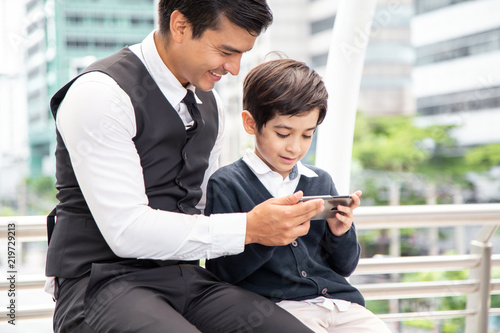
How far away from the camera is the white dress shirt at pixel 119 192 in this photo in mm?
1171

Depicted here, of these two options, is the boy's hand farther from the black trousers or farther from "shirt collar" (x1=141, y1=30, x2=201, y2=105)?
"shirt collar" (x1=141, y1=30, x2=201, y2=105)

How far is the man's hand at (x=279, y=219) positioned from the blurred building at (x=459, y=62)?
21.8 m

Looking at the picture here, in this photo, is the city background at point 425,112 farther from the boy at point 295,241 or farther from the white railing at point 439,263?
the boy at point 295,241

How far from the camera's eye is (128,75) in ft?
4.26

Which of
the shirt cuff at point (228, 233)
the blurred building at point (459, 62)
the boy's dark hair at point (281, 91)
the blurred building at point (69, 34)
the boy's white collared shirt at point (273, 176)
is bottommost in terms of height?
the shirt cuff at point (228, 233)

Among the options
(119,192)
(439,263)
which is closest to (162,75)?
(119,192)

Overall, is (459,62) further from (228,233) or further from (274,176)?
(228,233)

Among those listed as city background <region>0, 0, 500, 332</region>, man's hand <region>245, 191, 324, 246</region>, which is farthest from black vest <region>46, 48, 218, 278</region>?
city background <region>0, 0, 500, 332</region>

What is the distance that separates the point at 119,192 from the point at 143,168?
157mm

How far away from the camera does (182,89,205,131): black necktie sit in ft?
4.63

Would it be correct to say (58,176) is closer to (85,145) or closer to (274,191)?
(85,145)

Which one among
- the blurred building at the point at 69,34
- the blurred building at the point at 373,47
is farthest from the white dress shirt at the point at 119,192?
the blurred building at the point at 373,47

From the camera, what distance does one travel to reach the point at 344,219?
4.44 feet

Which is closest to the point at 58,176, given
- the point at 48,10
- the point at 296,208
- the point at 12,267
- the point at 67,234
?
the point at 67,234
